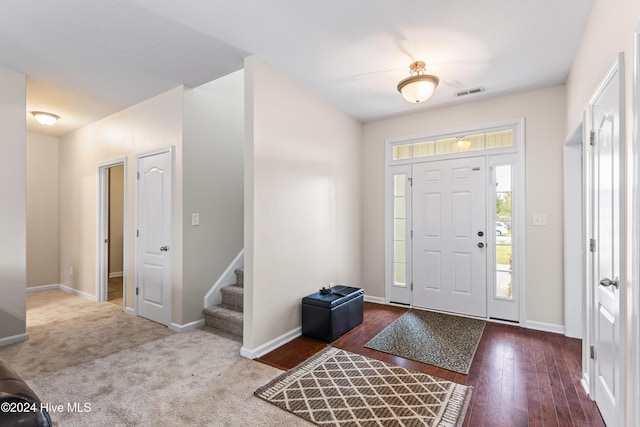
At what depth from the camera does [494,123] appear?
3746mm

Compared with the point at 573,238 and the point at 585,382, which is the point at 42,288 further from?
the point at 573,238

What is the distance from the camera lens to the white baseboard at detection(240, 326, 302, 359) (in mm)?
2785

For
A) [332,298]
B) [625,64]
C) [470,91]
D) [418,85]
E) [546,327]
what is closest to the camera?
[625,64]

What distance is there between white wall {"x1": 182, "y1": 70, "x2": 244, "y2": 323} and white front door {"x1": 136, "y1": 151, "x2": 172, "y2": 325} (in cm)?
26

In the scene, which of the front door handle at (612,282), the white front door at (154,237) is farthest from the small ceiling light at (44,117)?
the front door handle at (612,282)

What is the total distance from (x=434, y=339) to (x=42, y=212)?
21.4 ft

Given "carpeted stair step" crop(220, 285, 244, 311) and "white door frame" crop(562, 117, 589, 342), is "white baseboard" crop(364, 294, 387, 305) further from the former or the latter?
"white door frame" crop(562, 117, 589, 342)

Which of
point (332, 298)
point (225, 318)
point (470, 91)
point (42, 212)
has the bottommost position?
point (225, 318)

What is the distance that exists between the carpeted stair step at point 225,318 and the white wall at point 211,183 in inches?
6.0

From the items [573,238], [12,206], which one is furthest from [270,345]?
[573,238]

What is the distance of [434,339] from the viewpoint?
3199 millimetres

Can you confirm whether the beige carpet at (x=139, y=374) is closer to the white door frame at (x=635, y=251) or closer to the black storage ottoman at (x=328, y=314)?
the black storage ottoman at (x=328, y=314)

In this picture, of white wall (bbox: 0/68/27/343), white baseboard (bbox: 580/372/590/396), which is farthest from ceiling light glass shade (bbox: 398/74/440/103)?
white wall (bbox: 0/68/27/343)

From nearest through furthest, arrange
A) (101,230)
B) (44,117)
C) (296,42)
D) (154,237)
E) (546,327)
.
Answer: (296,42) → (546,327) → (154,237) → (44,117) → (101,230)
